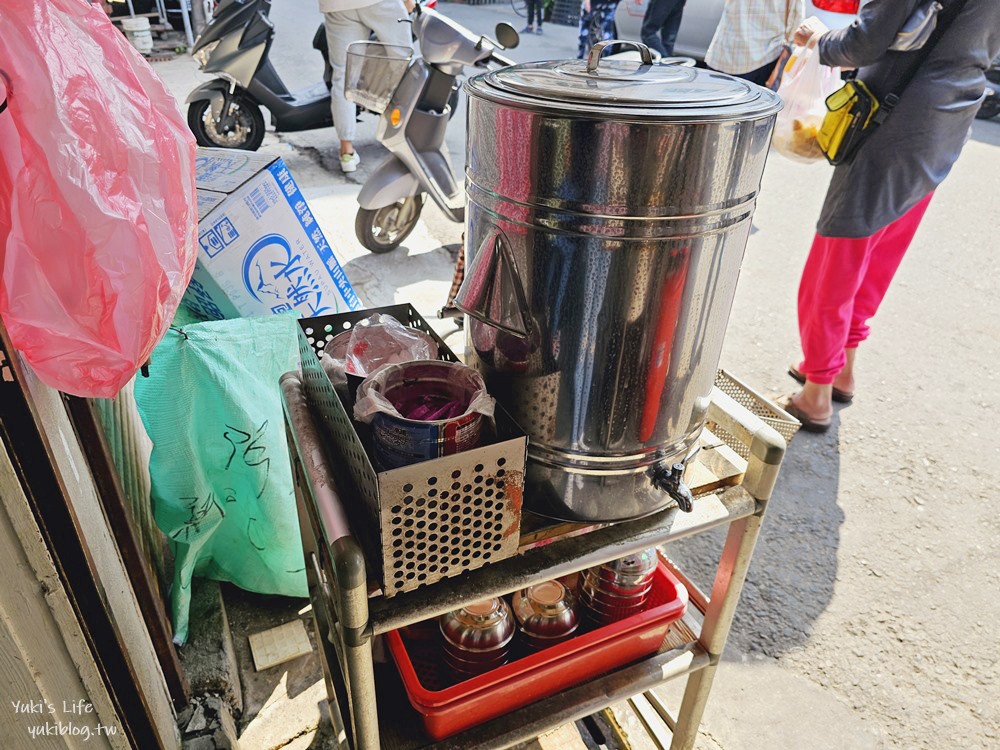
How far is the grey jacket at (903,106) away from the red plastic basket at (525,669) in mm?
1634

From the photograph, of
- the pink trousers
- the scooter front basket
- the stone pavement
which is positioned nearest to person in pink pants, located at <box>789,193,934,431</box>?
the pink trousers

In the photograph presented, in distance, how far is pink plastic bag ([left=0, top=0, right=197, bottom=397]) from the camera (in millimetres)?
843

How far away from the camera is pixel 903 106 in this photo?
7.06ft

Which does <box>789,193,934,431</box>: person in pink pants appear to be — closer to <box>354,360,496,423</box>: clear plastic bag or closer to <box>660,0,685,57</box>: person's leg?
<box>354,360,496,423</box>: clear plastic bag

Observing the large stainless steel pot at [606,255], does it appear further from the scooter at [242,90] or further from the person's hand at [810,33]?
the scooter at [242,90]

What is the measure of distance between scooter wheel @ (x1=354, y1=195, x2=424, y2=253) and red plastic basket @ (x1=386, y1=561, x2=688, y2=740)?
8.96 feet

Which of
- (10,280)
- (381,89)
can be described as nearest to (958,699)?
(10,280)

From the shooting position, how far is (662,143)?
78cm

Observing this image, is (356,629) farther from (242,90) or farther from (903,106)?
(242,90)

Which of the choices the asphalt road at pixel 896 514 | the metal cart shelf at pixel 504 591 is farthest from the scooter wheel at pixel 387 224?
the metal cart shelf at pixel 504 591

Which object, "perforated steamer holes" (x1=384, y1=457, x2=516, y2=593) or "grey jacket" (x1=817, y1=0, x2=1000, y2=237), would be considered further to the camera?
"grey jacket" (x1=817, y1=0, x2=1000, y2=237)

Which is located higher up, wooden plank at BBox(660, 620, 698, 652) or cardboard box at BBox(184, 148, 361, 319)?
cardboard box at BBox(184, 148, 361, 319)

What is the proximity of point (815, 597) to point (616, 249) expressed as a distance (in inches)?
67.5

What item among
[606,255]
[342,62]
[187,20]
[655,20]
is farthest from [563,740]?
[187,20]
